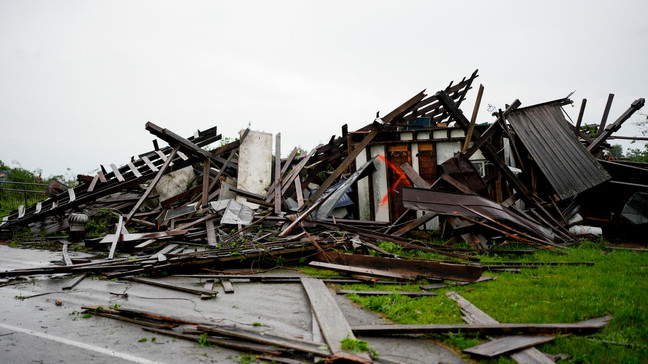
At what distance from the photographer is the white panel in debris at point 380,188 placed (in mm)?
9930

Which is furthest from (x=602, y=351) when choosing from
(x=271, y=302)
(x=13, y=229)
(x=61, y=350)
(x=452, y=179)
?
(x=13, y=229)

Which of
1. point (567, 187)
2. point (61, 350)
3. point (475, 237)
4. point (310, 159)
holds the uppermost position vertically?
point (310, 159)

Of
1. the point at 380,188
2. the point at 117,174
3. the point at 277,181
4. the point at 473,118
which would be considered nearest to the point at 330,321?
the point at 380,188

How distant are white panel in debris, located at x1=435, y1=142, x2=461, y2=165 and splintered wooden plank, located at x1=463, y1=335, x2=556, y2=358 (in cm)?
700

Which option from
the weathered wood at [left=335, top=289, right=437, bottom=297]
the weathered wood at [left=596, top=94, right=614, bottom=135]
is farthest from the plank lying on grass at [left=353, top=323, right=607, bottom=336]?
the weathered wood at [left=596, top=94, right=614, bottom=135]

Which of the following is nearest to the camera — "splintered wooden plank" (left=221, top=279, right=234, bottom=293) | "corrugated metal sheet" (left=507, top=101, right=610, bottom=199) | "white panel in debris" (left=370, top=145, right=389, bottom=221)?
"splintered wooden plank" (left=221, top=279, right=234, bottom=293)

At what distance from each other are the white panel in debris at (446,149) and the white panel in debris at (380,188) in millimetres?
1497

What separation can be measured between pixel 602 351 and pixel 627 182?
29.8ft

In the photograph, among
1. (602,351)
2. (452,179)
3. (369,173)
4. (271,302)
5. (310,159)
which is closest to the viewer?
(602,351)

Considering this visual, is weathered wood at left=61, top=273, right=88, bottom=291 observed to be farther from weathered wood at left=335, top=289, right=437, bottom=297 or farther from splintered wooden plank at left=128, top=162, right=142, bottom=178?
splintered wooden plank at left=128, top=162, right=142, bottom=178

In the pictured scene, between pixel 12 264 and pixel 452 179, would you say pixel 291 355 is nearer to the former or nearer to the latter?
pixel 452 179

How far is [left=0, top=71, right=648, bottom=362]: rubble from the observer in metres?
6.34

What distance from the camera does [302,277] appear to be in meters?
5.66

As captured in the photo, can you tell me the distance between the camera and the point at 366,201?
33.4 feet
